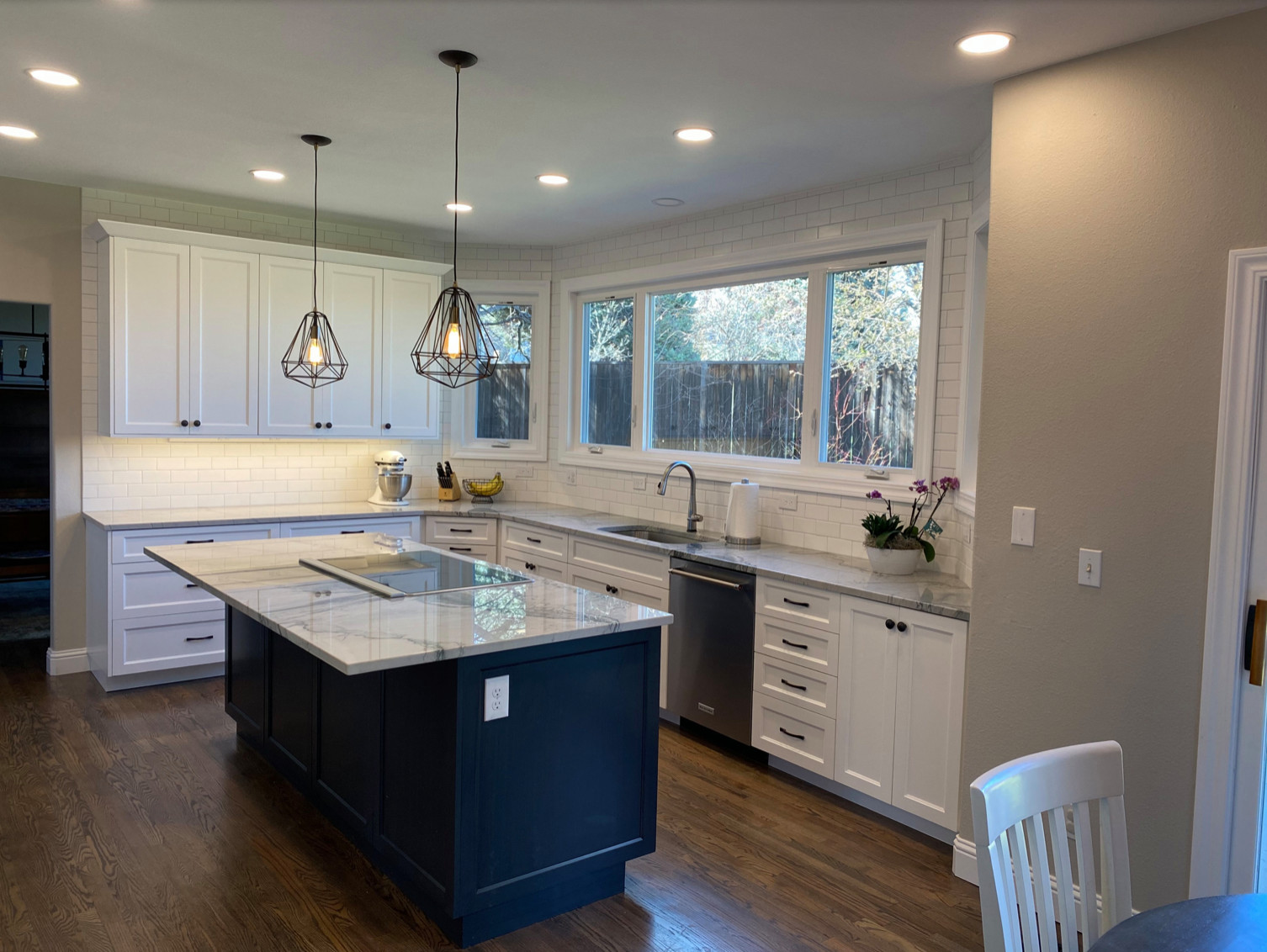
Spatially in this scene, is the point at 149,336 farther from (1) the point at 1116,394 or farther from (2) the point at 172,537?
(1) the point at 1116,394

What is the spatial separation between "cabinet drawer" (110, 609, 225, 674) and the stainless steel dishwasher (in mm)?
2576

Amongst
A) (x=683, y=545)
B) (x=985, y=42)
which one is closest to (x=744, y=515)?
(x=683, y=545)

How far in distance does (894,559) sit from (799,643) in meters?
0.52

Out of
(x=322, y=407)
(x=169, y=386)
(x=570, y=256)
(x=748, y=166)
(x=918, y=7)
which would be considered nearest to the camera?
(x=918, y=7)

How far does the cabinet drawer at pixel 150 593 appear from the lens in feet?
15.4

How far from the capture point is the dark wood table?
1.35m

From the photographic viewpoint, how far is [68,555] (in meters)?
5.01

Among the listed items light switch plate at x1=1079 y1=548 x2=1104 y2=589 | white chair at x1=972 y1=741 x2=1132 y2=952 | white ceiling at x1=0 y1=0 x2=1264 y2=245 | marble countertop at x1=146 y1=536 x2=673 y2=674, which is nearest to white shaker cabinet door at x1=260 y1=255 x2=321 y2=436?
white ceiling at x1=0 y1=0 x2=1264 y2=245

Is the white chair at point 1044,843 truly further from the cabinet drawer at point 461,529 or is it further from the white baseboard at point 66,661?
the white baseboard at point 66,661

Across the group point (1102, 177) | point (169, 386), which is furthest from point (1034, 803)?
point (169, 386)

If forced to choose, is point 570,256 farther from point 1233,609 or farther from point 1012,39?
point 1233,609

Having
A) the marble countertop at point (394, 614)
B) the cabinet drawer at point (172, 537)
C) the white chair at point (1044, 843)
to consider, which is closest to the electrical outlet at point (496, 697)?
the marble countertop at point (394, 614)

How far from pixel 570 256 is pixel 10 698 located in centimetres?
401

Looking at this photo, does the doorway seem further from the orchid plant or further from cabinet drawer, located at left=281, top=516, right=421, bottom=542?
the orchid plant
